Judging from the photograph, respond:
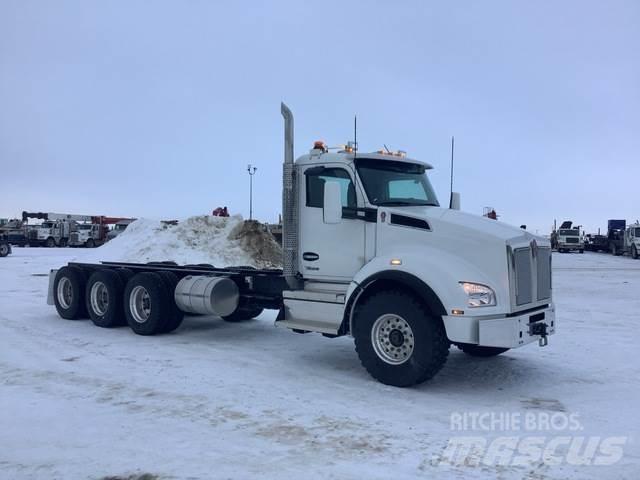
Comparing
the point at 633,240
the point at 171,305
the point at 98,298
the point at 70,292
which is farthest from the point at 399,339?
the point at 633,240

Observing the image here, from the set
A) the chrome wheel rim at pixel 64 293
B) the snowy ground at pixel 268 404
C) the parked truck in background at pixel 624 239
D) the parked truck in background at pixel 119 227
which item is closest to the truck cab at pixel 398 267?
the snowy ground at pixel 268 404

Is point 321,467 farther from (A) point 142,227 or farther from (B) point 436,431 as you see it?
(A) point 142,227

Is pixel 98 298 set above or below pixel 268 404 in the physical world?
above

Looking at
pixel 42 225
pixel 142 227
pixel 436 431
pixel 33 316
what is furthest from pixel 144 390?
pixel 42 225

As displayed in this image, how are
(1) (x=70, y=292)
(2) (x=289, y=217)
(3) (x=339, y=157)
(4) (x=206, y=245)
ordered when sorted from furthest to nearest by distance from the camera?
(4) (x=206, y=245), (1) (x=70, y=292), (2) (x=289, y=217), (3) (x=339, y=157)

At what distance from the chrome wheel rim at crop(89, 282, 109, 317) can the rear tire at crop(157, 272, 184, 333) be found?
5.26 ft

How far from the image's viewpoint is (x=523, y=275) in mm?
6840

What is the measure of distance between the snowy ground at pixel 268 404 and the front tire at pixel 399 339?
0.84ft

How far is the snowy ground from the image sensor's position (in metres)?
4.57

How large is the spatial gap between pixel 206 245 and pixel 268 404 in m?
21.3

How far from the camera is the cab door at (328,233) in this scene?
773 centimetres

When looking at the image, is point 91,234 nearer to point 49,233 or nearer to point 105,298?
point 49,233

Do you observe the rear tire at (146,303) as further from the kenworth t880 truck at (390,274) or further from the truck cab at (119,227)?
the truck cab at (119,227)

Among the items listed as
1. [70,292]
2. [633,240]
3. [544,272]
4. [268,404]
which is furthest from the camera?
[633,240]
